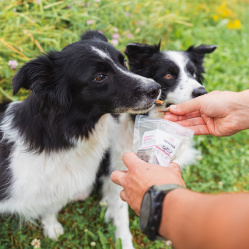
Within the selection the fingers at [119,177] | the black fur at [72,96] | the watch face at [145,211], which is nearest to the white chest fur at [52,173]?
the black fur at [72,96]

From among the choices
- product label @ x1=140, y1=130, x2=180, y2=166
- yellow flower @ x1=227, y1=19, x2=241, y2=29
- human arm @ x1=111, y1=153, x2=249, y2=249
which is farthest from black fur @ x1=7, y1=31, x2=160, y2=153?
yellow flower @ x1=227, y1=19, x2=241, y2=29

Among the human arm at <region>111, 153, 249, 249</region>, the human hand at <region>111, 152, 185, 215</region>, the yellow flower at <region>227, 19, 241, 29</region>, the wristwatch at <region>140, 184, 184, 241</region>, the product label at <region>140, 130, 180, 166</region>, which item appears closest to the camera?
the human arm at <region>111, 153, 249, 249</region>

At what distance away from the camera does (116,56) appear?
7.02ft

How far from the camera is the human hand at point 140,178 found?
133 cm

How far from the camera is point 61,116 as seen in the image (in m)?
2.01

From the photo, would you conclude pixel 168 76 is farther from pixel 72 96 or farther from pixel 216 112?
pixel 72 96

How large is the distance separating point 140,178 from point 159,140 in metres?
0.42

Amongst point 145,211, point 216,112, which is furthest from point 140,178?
point 216,112

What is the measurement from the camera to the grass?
8.55ft

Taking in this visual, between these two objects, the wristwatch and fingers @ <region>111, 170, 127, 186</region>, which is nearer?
the wristwatch

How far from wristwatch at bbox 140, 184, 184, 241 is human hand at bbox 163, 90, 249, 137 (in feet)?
3.20

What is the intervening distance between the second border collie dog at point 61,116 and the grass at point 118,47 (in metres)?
0.58

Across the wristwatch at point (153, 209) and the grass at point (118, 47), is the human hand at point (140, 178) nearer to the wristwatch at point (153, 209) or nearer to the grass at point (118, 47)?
the wristwatch at point (153, 209)

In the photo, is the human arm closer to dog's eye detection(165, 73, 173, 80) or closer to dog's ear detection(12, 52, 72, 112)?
dog's ear detection(12, 52, 72, 112)
